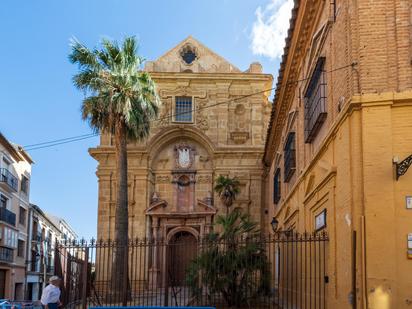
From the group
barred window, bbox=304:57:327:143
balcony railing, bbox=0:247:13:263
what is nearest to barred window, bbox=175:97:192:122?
balcony railing, bbox=0:247:13:263

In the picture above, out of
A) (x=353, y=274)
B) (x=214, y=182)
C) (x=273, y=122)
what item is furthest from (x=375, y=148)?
(x=214, y=182)

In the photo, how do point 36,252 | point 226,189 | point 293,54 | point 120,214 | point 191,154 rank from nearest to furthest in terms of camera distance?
point 293,54
point 120,214
point 226,189
point 191,154
point 36,252

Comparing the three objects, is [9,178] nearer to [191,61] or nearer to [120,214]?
[191,61]

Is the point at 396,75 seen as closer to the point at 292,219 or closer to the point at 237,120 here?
the point at 292,219

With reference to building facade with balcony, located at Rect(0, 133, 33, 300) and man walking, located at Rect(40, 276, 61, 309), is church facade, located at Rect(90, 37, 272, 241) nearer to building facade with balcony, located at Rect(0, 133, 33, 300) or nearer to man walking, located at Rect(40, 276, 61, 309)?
building facade with balcony, located at Rect(0, 133, 33, 300)

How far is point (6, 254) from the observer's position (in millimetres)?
36188

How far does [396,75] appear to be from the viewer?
29.2 ft

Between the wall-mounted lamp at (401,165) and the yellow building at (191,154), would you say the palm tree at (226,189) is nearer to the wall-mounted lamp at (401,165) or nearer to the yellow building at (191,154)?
the yellow building at (191,154)

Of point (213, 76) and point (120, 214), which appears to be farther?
point (213, 76)

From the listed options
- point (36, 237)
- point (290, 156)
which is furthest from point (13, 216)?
point (290, 156)

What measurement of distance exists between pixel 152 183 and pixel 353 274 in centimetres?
2414

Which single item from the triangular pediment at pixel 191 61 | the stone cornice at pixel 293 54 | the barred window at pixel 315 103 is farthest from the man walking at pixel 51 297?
the triangular pediment at pixel 191 61

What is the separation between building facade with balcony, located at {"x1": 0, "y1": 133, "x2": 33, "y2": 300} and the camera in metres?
36.2

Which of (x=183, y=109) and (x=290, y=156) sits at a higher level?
(x=183, y=109)
